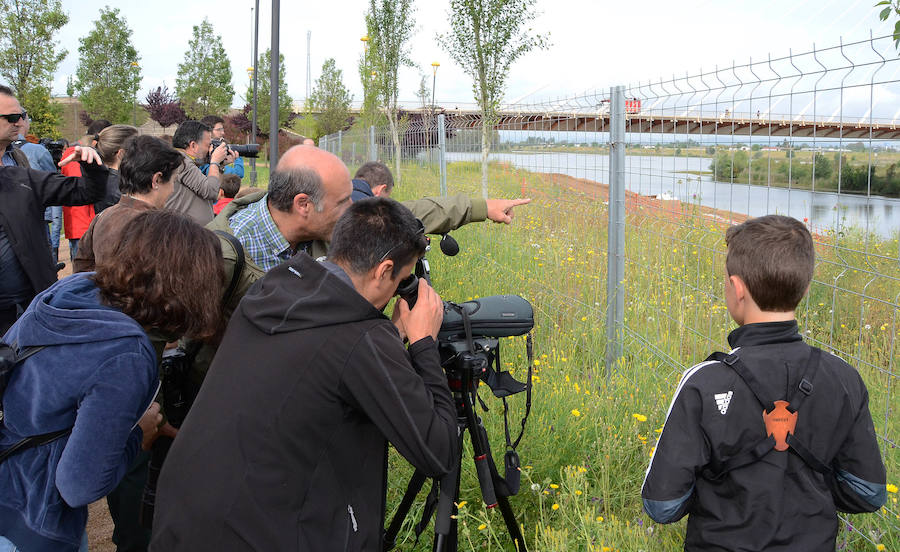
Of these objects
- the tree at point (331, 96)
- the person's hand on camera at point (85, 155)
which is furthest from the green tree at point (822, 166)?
the tree at point (331, 96)

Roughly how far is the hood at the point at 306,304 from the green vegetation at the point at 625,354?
52.4 inches

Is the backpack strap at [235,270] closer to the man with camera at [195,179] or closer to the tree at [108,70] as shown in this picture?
the man with camera at [195,179]

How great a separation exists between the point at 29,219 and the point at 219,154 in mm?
2522

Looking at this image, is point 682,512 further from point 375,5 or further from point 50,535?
point 375,5

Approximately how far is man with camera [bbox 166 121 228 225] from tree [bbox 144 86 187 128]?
38.2 metres

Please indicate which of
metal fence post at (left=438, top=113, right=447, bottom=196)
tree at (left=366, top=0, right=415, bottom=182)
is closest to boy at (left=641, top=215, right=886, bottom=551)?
metal fence post at (left=438, top=113, right=447, bottom=196)

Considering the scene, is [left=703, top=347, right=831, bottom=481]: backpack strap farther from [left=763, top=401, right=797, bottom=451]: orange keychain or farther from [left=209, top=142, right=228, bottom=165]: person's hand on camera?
[left=209, top=142, right=228, bottom=165]: person's hand on camera

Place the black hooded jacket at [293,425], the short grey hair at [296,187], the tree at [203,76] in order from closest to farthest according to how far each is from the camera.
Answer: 1. the black hooded jacket at [293,425]
2. the short grey hair at [296,187]
3. the tree at [203,76]

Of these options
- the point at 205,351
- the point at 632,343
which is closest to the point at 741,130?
the point at 632,343

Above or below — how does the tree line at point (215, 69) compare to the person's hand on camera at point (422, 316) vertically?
above

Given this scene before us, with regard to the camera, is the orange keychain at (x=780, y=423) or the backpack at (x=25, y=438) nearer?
the orange keychain at (x=780, y=423)

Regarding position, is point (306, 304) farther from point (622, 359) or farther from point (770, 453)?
point (622, 359)

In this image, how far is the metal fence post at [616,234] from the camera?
152 inches

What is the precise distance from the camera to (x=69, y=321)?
2049 millimetres
